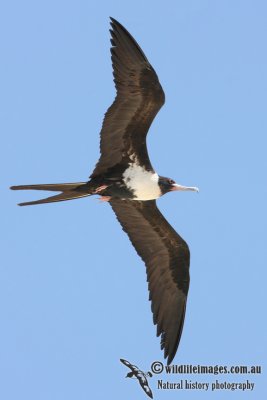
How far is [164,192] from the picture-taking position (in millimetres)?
9750

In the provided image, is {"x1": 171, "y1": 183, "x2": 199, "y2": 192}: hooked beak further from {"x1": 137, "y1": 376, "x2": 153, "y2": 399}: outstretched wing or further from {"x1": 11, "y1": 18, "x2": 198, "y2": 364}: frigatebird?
{"x1": 137, "y1": 376, "x2": 153, "y2": 399}: outstretched wing

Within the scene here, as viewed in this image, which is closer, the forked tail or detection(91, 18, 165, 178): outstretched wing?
detection(91, 18, 165, 178): outstretched wing

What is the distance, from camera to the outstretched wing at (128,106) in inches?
347

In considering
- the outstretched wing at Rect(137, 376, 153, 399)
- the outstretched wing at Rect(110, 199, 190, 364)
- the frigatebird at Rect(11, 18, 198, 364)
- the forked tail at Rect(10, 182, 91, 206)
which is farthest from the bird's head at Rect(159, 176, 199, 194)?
the outstretched wing at Rect(137, 376, 153, 399)

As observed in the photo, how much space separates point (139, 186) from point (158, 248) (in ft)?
3.05

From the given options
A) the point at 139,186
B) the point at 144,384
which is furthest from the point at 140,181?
the point at 144,384

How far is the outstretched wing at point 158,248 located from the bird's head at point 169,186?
0.44m

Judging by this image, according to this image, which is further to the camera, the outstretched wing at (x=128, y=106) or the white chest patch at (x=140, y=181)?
the white chest patch at (x=140, y=181)

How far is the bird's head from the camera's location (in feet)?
31.8

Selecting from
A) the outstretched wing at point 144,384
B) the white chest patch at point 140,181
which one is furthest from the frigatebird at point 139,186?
the outstretched wing at point 144,384

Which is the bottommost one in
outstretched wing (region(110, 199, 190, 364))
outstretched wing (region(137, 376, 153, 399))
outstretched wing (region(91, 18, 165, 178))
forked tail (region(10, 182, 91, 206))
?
outstretched wing (region(137, 376, 153, 399))

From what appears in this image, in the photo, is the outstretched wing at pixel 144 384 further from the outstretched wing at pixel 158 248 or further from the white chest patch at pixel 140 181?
the white chest patch at pixel 140 181

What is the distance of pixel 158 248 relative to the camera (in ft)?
33.3

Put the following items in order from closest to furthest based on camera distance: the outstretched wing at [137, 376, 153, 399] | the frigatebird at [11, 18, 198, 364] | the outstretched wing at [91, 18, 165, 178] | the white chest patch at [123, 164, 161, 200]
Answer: the outstretched wing at [91, 18, 165, 178] < the frigatebird at [11, 18, 198, 364] < the white chest patch at [123, 164, 161, 200] < the outstretched wing at [137, 376, 153, 399]
